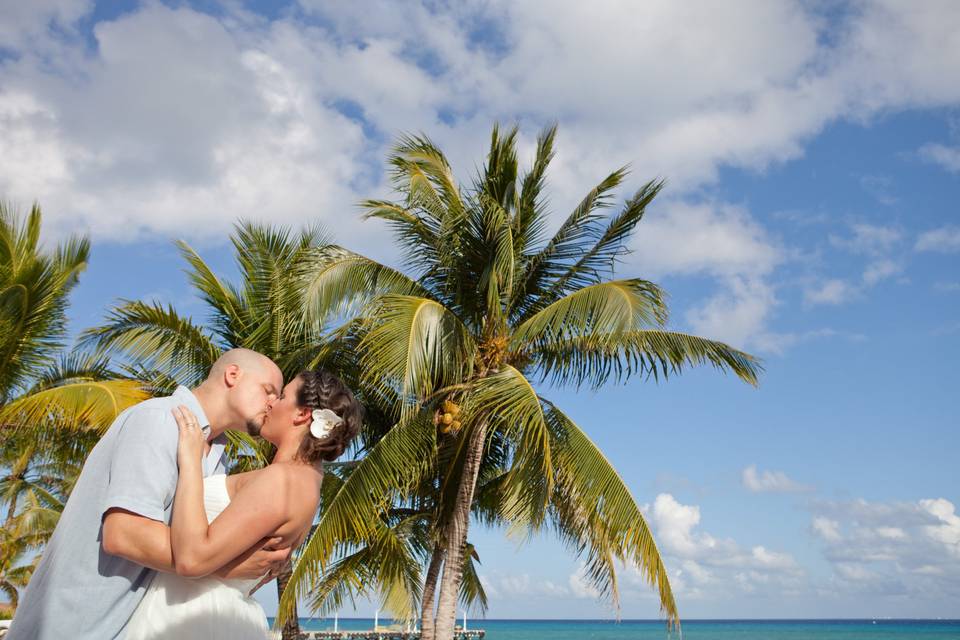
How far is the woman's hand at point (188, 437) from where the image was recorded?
7.86 feet

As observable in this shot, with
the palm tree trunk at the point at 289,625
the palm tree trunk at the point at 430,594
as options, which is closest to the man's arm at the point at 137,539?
the palm tree trunk at the point at 289,625

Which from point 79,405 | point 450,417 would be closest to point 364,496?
point 450,417

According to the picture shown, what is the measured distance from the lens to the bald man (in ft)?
7.34

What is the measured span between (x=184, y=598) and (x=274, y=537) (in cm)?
28

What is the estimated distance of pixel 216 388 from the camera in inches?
106

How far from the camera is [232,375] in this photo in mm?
2707

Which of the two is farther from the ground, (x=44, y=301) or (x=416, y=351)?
(x=44, y=301)

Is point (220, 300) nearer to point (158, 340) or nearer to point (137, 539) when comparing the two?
point (158, 340)

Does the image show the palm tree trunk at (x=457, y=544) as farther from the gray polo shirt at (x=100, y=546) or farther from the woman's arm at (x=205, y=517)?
the gray polo shirt at (x=100, y=546)

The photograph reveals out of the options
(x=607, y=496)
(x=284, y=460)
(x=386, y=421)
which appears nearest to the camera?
(x=284, y=460)

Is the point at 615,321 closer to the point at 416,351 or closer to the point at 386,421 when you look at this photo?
the point at 416,351

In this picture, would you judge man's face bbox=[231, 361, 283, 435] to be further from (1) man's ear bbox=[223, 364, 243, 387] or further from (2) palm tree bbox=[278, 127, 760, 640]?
(2) palm tree bbox=[278, 127, 760, 640]

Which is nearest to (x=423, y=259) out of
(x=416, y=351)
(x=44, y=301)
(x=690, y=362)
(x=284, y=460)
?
(x=416, y=351)

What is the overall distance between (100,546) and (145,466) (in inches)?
9.2
